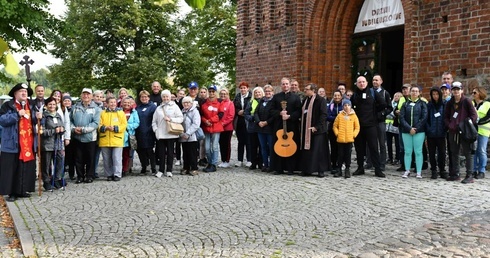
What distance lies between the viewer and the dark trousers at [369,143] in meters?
9.66

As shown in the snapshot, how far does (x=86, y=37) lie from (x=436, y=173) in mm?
26631

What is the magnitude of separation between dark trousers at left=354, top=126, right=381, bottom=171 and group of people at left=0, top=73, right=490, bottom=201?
0.02 meters

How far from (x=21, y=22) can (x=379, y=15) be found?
33.0ft

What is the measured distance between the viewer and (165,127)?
9883 mm

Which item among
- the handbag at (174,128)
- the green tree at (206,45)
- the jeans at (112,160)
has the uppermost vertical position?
the green tree at (206,45)

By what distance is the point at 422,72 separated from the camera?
11898mm

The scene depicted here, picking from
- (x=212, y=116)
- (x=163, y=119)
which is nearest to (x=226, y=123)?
(x=212, y=116)

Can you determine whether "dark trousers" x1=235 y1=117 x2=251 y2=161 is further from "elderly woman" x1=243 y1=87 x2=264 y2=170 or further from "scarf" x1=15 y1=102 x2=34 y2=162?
"scarf" x1=15 y1=102 x2=34 y2=162

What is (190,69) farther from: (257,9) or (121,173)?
(121,173)

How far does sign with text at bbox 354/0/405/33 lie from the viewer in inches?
516

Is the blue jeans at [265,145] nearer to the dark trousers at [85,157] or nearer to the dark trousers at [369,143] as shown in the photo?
the dark trousers at [369,143]

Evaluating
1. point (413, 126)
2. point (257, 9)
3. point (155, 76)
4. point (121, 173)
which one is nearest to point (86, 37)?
point (155, 76)

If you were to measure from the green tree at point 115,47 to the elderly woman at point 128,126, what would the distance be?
21.0 m

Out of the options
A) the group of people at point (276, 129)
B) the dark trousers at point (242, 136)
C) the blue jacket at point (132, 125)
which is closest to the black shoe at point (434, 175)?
the group of people at point (276, 129)
